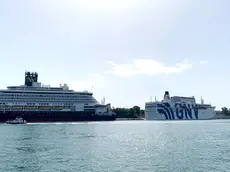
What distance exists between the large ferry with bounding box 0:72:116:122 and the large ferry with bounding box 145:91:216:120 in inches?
1567

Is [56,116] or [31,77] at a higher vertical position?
[31,77]

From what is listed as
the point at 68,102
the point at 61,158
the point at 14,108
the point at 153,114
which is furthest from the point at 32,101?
the point at 61,158

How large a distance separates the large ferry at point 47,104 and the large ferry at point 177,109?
39.8 m

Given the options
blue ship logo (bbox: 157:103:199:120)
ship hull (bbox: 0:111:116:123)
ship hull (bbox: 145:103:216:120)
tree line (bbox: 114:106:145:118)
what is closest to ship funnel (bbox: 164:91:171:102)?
blue ship logo (bbox: 157:103:199:120)

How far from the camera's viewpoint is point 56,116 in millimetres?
101938

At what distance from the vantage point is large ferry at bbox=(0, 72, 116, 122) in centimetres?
9912

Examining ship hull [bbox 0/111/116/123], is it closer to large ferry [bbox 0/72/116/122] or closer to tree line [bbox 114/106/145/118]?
large ferry [bbox 0/72/116/122]

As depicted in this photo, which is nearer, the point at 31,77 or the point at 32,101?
the point at 32,101

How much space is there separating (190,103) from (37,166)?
475 ft

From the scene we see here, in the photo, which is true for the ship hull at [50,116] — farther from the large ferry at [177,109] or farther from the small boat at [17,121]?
the large ferry at [177,109]

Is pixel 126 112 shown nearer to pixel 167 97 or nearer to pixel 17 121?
pixel 167 97

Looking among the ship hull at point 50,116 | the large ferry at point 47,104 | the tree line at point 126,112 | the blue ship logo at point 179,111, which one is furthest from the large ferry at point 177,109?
the ship hull at point 50,116

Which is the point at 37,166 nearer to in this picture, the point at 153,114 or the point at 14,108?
the point at 14,108

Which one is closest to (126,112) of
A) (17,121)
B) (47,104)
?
(47,104)
